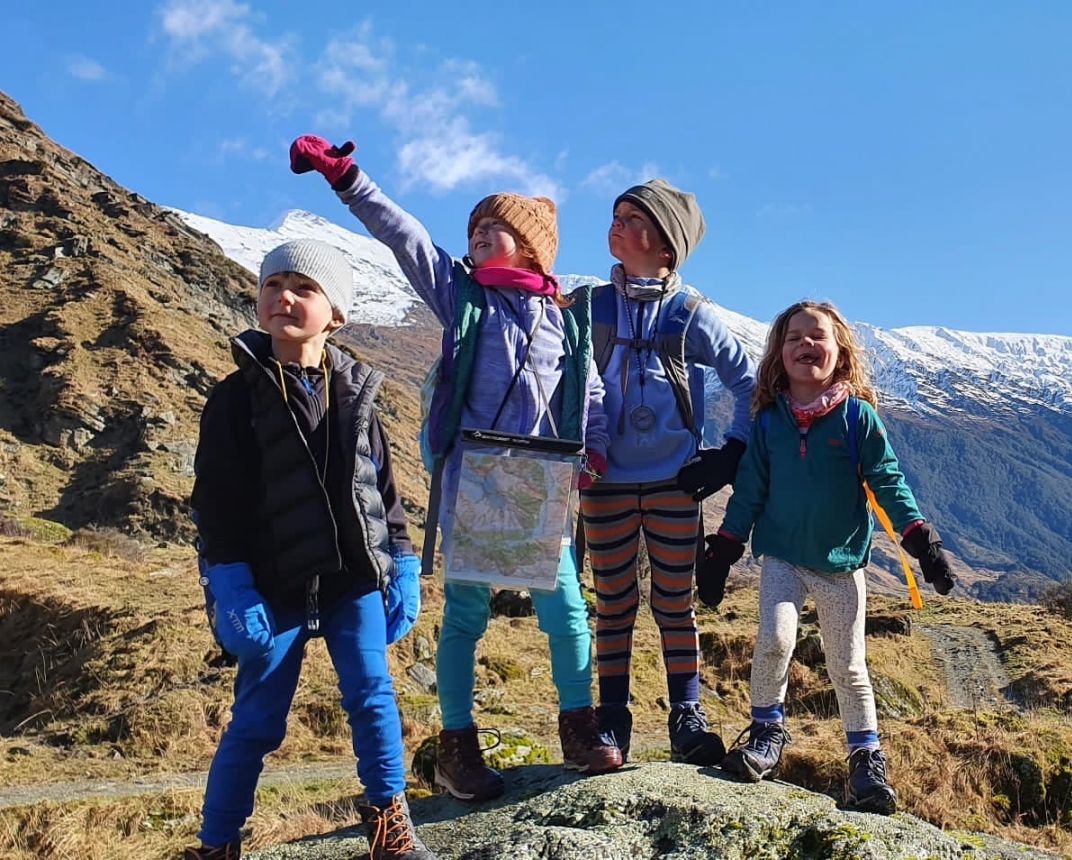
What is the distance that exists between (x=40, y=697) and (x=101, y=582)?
11.0 feet

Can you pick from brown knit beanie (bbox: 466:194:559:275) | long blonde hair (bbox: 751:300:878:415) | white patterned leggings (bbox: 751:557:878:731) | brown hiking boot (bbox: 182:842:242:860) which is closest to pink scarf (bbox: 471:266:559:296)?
brown knit beanie (bbox: 466:194:559:275)

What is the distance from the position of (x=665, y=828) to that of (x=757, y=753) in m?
0.67

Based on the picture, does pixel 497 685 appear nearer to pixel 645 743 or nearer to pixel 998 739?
pixel 645 743

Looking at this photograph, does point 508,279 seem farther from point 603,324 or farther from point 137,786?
point 137,786

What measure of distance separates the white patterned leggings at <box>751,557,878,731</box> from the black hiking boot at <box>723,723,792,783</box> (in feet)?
0.33

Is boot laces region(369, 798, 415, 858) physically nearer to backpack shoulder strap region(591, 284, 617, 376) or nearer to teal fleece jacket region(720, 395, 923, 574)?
teal fleece jacket region(720, 395, 923, 574)

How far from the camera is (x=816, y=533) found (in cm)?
327

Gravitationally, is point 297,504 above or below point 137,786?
above

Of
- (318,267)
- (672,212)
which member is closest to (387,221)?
(318,267)

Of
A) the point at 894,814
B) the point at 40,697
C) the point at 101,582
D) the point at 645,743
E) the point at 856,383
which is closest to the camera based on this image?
the point at 894,814

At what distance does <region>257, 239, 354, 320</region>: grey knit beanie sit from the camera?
2812mm

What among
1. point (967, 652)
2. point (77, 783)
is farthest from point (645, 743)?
point (967, 652)

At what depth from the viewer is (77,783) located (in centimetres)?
679

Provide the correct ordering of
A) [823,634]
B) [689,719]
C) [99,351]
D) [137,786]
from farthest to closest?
1. [99,351]
2. [137,786]
3. [689,719]
4. [823,634]
